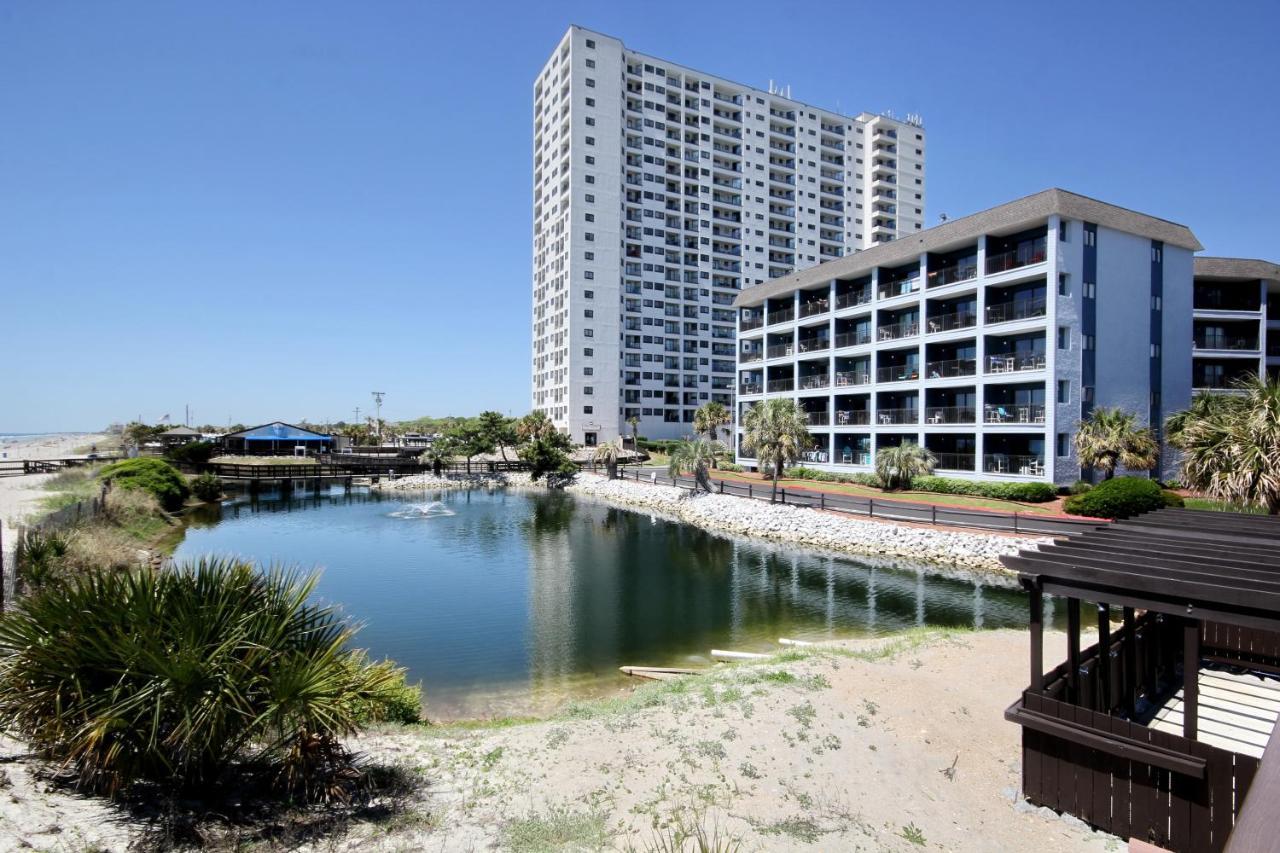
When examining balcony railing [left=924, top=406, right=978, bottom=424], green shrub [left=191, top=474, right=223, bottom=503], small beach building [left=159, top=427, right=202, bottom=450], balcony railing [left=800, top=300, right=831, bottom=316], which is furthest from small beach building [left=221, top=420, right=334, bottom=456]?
balcony railing [left=924, top=406, right=978, bottom=424]

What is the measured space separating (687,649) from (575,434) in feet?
205

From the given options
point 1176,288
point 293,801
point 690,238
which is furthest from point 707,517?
point 690,238

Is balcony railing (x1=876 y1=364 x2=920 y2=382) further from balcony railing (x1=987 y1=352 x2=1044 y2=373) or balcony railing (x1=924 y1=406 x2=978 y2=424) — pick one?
balcony railing (x1=987 y1=352 x2=1044 y2=373)

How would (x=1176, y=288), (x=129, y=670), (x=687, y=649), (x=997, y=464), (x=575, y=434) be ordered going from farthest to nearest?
1. (x=575, y=434)
2. (x=1176, y=288)
3. (x=997, y=464)
4. (x=687, y=649)
5. (x=129, y=670)

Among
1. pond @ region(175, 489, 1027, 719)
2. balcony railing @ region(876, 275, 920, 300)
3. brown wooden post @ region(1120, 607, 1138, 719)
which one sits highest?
balcony railing @ region(876, 275, 920, 300)

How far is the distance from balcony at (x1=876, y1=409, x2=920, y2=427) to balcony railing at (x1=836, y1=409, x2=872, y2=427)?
2.93 ft

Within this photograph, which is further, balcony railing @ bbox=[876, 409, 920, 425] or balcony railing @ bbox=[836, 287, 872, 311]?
balcony railing @ bbox=[836, 287, 872, 311]

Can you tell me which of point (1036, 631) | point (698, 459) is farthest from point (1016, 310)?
point (1036, 631)

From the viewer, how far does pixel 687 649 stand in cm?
1891

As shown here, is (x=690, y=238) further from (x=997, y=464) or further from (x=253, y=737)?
(x=253, y=737)

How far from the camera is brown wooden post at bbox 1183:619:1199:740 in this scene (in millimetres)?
7613

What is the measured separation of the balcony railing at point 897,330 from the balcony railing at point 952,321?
122cm

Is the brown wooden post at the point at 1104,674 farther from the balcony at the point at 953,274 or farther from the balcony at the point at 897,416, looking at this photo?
the balcony at the point at 953,274

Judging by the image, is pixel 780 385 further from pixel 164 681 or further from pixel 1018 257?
pixel 164 681
